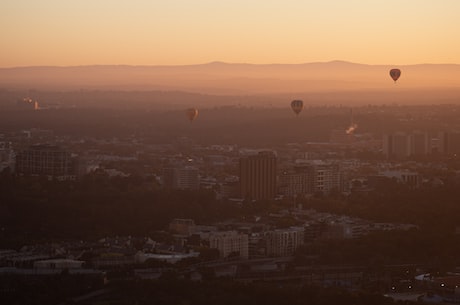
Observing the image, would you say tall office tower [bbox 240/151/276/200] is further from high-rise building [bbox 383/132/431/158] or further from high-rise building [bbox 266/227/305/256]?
high-rise building [bbox 383/132/431/158]

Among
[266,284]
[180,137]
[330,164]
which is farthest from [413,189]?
[180,137]

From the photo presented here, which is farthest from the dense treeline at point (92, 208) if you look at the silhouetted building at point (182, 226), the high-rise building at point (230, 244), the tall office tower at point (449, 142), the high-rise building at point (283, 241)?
the tall office tower at point (449, 142)

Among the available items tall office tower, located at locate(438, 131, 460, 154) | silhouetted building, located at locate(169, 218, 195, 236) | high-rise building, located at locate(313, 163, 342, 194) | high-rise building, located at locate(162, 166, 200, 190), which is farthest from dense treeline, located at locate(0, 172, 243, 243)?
tall office tower, located at locate(438, 131, 460, 154)

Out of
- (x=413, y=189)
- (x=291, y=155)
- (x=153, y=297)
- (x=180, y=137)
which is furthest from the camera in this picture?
(x=180, y=137)

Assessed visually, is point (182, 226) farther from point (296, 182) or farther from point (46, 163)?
point (46, 163)

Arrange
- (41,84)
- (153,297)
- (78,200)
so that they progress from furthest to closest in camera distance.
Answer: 1. (41,84)
2. (78,200)
3. (153,297)

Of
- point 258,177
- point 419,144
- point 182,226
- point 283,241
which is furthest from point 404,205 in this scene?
point 419,144

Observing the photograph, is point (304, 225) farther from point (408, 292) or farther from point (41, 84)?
point (41, 84)
